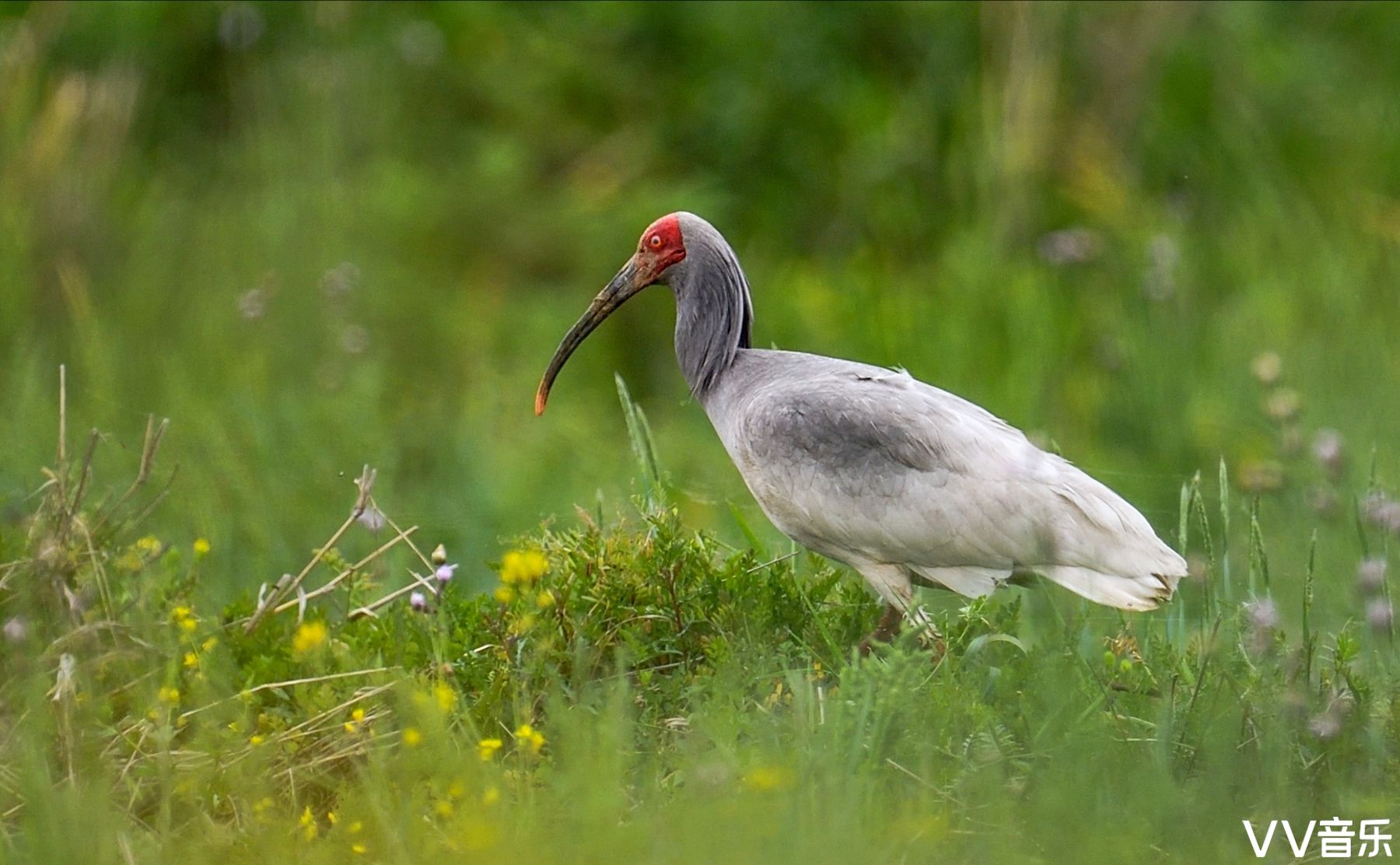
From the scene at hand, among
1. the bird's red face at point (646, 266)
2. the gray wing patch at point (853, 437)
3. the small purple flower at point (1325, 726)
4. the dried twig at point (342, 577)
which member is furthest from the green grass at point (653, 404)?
the bird's red face at point (646, 266)

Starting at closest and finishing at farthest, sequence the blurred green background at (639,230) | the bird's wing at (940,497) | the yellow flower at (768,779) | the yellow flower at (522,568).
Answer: the yellow flower at (768,779) → the yellow flower at (522,568) → the bird's wing at (940,497) → the blurred green background at (639,230)

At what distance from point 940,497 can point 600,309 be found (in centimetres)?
120

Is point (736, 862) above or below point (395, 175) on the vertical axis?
below

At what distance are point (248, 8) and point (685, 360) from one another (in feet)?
24.5

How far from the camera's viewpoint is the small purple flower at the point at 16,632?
14.2 ft

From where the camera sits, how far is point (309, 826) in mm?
3682

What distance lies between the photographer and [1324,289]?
819cm

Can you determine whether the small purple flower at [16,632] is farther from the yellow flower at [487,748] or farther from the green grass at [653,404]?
the yellow flower at [487,748]

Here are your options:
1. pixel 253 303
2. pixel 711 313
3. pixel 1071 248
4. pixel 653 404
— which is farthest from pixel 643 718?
pixel 653 404

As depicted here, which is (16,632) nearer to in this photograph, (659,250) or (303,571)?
(303,571)

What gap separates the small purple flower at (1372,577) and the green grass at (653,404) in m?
0.08

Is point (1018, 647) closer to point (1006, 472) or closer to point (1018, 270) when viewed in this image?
point (1006, 472)

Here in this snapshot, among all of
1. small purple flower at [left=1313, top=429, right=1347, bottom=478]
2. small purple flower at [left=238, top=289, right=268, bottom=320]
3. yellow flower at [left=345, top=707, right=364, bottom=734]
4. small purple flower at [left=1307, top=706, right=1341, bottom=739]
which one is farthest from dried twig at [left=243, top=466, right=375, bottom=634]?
small purple flower at [left=238, top=289, right=268, bottom=320]

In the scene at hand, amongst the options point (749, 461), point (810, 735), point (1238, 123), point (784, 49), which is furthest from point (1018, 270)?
point (810, 735)
